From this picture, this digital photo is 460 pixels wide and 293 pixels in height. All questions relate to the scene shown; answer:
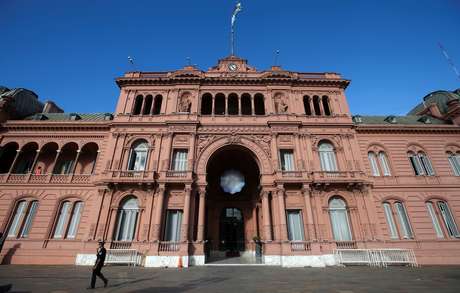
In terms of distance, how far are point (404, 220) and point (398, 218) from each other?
585 millimetres

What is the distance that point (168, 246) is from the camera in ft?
56.0

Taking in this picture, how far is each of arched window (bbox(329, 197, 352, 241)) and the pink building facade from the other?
0.29 ft

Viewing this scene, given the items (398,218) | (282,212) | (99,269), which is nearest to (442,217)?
(398,218)

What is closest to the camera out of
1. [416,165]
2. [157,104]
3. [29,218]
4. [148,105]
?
[29,218]

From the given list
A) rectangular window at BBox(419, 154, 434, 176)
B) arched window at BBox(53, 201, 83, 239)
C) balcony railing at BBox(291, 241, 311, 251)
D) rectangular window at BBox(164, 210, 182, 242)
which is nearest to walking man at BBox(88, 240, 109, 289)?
rectangular window at BBox(164, 210, 182, 242)

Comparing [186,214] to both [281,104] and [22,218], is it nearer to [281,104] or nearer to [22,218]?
[281,104]

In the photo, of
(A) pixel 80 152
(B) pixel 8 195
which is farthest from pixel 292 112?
(B) pixel 8 195

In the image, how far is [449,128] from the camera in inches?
902

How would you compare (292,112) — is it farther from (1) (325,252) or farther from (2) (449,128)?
(2) (449,128)

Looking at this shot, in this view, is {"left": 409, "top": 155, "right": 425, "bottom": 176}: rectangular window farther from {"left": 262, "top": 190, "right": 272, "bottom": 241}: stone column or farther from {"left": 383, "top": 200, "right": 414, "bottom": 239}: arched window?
{"left": 262, "top": 190, "right": 272, "bottom": 241}: stone column

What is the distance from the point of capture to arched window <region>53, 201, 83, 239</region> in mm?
18859

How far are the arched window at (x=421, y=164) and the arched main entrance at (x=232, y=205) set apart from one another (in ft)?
50.7

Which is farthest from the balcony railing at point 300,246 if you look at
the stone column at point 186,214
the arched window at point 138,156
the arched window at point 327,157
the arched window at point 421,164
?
the arched window at point 138,156

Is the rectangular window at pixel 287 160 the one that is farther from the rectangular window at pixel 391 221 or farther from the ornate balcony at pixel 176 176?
the rectangular window at pixel 391 221
